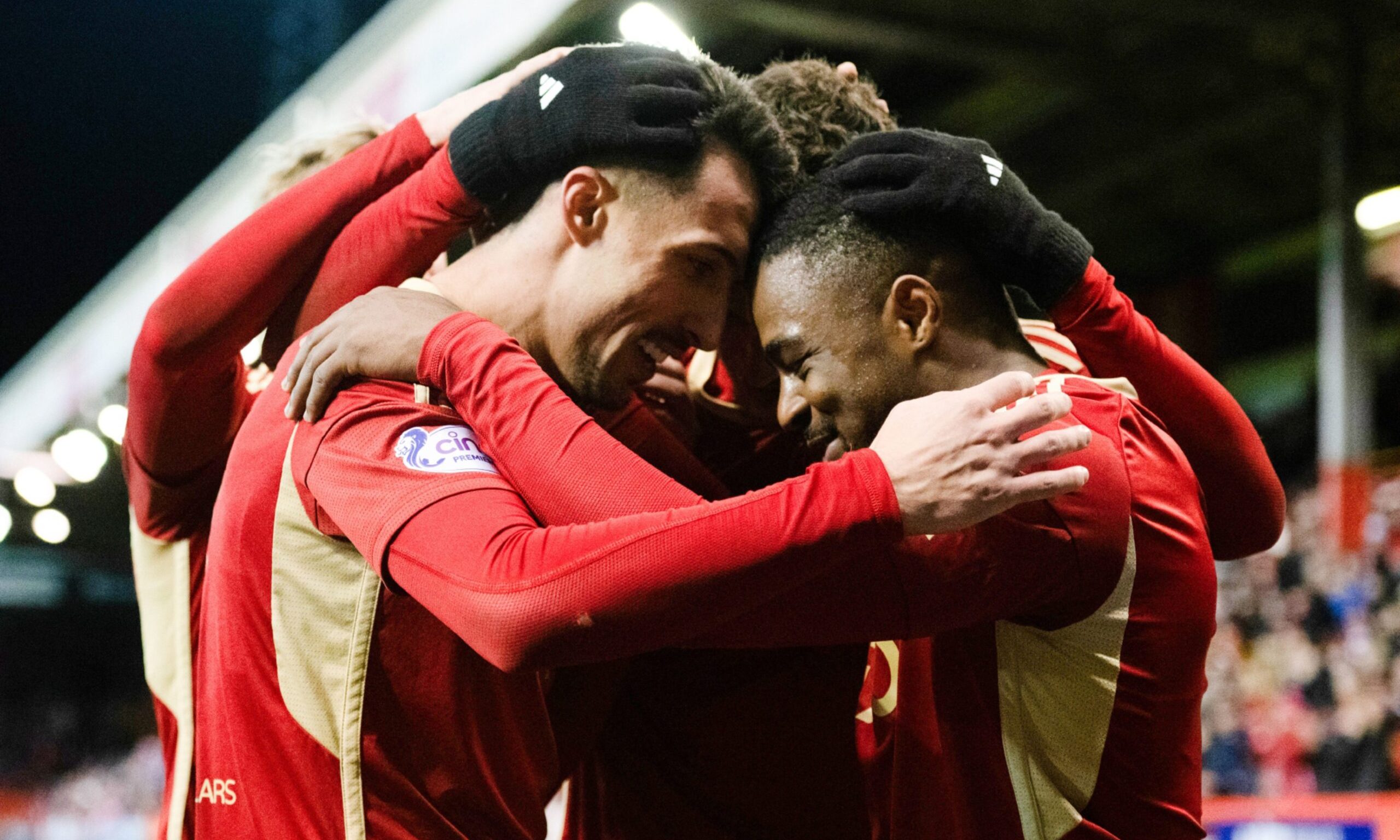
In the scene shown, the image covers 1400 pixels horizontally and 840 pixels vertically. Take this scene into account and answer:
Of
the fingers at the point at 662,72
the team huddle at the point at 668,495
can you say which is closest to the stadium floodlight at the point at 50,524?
the team huddle at the point at 668,495

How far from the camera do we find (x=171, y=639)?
2.43 metres

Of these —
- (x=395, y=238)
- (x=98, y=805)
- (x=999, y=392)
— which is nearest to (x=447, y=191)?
(x=395, y=238)

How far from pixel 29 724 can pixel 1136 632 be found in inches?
1035

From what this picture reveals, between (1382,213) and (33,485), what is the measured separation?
1600cm

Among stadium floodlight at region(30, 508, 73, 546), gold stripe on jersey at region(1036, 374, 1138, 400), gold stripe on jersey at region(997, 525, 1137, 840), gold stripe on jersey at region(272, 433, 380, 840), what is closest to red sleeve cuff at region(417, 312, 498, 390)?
gold stripe on jersey at region(272, 433, 380, 840)

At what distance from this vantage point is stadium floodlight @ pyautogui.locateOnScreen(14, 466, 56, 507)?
15789 mm

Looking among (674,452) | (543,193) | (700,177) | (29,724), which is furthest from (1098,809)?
(29,724)

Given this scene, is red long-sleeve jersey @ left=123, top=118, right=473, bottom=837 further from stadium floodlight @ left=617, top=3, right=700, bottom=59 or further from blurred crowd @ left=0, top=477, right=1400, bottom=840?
blurred crowd @ left=0, top=477, right=1400, bottom=840

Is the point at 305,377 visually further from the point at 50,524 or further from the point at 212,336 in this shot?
the point at 50,524

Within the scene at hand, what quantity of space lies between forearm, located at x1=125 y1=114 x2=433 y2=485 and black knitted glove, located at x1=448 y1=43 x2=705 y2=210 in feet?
0.79

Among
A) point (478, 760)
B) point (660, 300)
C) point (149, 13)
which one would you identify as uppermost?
point (660, 300)

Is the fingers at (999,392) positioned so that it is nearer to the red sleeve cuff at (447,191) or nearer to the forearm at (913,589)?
the forearm at (913,589)

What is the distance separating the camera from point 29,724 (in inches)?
936

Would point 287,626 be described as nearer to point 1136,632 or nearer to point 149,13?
point 1136,632
